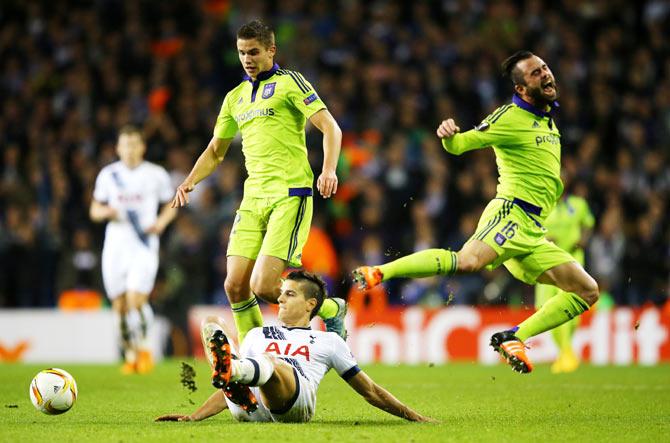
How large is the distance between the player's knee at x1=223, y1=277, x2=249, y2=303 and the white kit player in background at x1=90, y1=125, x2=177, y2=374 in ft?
13.5

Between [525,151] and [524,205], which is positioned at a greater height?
[525,151]

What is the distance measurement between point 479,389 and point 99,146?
901 cm

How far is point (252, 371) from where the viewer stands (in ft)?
20.8

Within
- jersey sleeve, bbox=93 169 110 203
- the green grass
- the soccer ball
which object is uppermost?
jersey sleeve, bbox=93 169 110 203

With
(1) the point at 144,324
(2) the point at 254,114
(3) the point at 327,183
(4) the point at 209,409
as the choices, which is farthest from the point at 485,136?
(1) the point at 144,324

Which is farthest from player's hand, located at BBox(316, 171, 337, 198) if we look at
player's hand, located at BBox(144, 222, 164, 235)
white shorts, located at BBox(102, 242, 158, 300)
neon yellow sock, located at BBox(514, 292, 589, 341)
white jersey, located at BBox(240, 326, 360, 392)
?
white shorts, located at BBox(102, 242, 158, 300)

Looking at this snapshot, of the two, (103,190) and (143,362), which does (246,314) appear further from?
(103,190)

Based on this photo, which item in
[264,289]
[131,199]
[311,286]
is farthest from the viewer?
[131,199]

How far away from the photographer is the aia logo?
690 centimetres

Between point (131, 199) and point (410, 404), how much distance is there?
16.1 feet

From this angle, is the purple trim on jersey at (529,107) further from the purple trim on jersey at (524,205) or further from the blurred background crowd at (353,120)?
the blurred background crowd at (353,120)

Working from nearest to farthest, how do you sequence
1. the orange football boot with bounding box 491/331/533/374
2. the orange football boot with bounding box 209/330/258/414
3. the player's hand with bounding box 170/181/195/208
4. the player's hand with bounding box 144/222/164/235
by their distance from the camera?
the orange football boot with bounding box 209/330/258/414, the orange football boot with bounding box 491/331/533/374, the player's hand with bounding box 170/181/195/208, the player's hand with bounding box 144/222/164/235

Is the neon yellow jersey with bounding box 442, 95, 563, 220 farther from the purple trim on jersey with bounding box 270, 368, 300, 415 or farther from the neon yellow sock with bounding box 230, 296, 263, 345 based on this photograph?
the purple trim on jersey with bounding box 270, 368, 300, 415

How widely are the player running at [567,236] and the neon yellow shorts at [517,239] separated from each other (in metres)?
4.06
